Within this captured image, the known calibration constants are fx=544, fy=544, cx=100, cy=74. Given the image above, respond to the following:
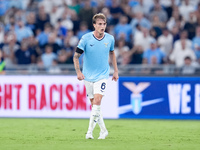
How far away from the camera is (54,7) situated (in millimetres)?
21594

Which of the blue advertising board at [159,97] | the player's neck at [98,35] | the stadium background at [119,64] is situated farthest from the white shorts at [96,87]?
the blue advertising board at [159,97]

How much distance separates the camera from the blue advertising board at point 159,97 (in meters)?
16.0

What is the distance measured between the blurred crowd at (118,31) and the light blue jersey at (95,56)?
690cm

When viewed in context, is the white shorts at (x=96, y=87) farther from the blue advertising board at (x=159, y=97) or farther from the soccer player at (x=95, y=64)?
the blue advertising board at (x=159, y=97)

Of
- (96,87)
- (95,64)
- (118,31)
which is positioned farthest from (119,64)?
(96,87)

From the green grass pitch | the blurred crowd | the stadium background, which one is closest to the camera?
the green grass pitch

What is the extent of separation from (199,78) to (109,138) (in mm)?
5760

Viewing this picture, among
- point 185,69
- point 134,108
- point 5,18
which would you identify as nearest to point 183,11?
point 185,69

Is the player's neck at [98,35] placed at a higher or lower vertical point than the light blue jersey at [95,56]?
higher

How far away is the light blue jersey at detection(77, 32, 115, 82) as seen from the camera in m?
10.6

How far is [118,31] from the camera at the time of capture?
767 inches

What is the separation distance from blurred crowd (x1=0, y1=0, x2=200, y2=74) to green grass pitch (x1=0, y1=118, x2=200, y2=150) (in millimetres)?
3169

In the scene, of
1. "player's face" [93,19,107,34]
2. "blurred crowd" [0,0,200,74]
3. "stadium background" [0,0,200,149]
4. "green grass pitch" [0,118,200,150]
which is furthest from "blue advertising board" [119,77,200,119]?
"player's face" [93,19,107,34]

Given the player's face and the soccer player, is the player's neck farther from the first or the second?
the player's face
